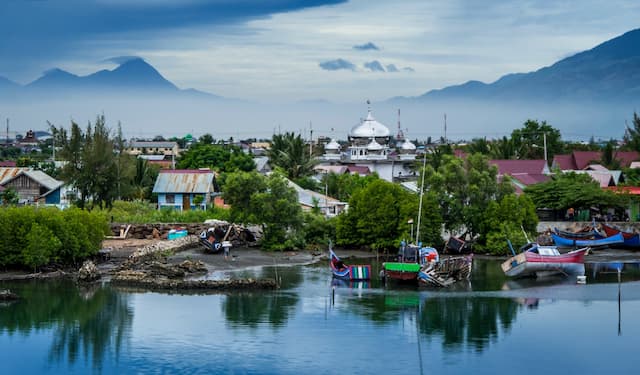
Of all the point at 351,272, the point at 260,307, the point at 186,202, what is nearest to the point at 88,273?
the point at 260,307

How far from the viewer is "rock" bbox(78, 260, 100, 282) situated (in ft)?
162

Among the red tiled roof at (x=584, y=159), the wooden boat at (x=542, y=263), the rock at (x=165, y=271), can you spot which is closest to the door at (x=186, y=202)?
the rock at (x=165, y=271)

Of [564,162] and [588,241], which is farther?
[564,162]

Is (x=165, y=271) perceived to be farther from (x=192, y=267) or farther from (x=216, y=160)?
(x=216, y=160)

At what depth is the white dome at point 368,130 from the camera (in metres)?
125

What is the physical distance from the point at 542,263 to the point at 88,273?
2290 centimetres

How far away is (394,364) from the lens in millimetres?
35312

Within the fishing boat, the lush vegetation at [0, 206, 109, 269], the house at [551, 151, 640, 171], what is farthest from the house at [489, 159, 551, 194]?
the lush vegetation at [0, 206, 109, 269]

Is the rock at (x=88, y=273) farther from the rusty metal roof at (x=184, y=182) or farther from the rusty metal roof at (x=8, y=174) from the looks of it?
the rusty metal roof at (x=8, y=174)

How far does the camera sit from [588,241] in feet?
207

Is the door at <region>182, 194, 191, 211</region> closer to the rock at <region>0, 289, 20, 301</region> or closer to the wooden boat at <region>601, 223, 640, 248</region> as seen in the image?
the wooden boat at <region>601, 223, 640, 248</region>

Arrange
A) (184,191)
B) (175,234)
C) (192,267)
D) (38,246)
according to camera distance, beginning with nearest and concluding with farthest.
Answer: (38,246) → (192,267) → (175,234) → (184,191)

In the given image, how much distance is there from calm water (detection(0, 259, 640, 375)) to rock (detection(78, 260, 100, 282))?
0.85 meters

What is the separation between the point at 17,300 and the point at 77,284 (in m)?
4.09
